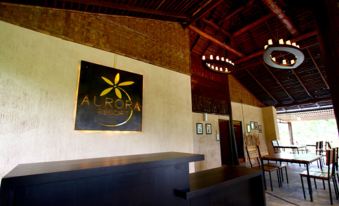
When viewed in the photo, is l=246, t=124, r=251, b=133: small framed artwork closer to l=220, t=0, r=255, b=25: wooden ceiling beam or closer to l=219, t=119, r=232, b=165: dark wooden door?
l=219, t=119, r=232, b=165: dark wooden door

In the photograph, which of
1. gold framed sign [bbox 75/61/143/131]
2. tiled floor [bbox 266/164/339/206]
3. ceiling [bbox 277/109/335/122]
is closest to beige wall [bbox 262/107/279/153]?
ceiling [bbox 277/109/335/122]

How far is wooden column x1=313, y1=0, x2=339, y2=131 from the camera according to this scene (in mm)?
987

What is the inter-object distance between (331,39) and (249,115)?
8.20 m

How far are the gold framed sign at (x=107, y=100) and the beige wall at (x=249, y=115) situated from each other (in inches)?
222

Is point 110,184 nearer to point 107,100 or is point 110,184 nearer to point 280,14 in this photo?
point 107,100

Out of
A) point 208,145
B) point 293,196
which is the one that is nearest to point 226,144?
point 208,145

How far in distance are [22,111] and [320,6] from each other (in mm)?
3381

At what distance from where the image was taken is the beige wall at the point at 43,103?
2.22 m

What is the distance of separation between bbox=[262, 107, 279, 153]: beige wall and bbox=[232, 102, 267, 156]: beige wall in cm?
22

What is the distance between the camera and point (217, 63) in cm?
468

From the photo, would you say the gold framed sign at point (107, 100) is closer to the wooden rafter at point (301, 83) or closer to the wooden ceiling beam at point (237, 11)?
the wooden ceiling beam at point (237, 11)

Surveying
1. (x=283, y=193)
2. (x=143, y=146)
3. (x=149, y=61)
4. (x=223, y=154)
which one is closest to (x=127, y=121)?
(x=143, y=146)

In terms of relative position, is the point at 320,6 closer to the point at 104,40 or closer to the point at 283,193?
the point at 104,40

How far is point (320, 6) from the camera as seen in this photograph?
3.58ft
